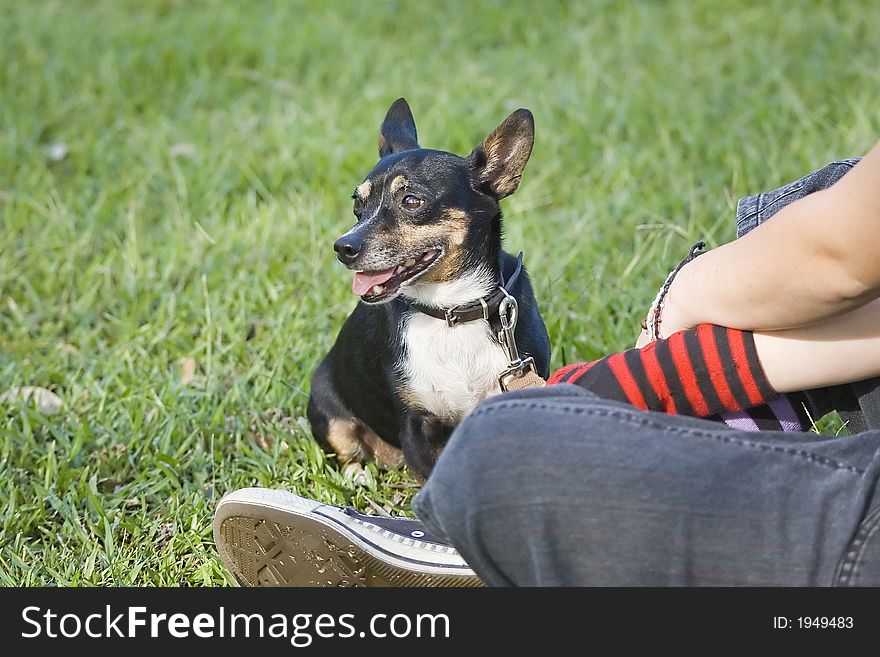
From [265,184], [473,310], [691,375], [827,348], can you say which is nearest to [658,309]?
[691,375]

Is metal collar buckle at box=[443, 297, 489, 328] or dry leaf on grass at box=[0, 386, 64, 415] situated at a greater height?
metal collar buckle at box=[443, 297, 489, 328]

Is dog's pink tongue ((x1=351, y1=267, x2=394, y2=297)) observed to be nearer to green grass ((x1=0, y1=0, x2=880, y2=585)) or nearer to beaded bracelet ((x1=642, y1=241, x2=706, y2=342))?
green grass ((x1=0, y1=0, x2=880, y2=585))

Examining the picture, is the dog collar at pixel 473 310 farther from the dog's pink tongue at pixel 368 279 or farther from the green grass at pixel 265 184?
the green grass at pixel 265 184

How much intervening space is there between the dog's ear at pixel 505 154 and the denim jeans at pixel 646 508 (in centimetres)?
129

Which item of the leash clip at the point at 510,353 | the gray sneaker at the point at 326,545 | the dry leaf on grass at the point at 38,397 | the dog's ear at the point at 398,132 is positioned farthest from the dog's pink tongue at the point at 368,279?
the dry leaf on grass at the point at 38,397

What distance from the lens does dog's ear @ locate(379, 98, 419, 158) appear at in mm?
3074

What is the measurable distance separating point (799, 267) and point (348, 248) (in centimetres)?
126

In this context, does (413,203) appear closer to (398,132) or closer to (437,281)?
(437,281)

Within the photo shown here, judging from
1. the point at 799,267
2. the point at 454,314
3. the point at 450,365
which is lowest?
the point at 450,365

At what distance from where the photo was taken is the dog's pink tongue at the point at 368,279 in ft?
8.84

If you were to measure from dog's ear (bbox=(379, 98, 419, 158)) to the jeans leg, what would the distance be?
1.58 m

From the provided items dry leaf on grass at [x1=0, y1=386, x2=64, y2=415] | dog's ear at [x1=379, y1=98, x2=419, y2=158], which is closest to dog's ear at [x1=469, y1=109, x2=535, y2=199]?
dog's ear at [x1=379, y1=98, x2=419, y2=158]

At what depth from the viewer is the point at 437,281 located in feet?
9.14
